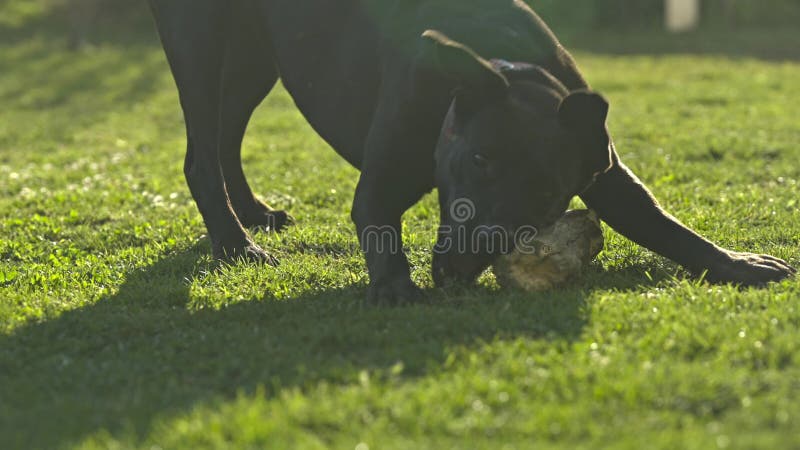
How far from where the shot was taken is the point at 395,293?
4.75 meters

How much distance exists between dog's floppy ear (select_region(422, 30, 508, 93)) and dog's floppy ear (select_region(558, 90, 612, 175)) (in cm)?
28

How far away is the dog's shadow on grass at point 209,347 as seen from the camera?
3.71 metres

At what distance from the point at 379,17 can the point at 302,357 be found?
1963 mm

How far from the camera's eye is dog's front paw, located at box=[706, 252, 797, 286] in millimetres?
4906

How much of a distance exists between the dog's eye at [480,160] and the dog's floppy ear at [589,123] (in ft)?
1.11

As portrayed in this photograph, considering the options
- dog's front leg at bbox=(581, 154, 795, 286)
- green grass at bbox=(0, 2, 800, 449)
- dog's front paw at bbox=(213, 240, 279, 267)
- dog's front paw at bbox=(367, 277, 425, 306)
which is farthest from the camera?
dog's front paw at bbox=(213, 240, 279, 267)

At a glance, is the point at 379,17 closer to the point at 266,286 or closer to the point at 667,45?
the point at 266,286

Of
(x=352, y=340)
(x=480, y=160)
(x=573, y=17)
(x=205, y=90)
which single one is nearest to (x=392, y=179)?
(x=480, y=160)

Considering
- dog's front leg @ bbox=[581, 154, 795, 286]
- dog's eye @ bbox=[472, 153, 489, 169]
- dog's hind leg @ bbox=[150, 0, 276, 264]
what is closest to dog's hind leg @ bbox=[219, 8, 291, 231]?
dog's hind leg @ bbox=[150, 0, 276, 264]

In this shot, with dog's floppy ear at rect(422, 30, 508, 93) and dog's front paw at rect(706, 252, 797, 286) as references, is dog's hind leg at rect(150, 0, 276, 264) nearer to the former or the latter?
dog's floppy ear at rect(422, 30, 508, 93)

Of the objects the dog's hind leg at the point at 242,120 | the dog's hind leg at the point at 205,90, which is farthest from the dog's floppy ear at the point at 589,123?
the dog's hind leg at the point at 242,120

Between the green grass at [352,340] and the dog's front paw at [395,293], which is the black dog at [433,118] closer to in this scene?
the dog's front paw at [395,293]

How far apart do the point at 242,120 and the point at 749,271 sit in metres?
3.34

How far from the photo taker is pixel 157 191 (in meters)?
8.45
